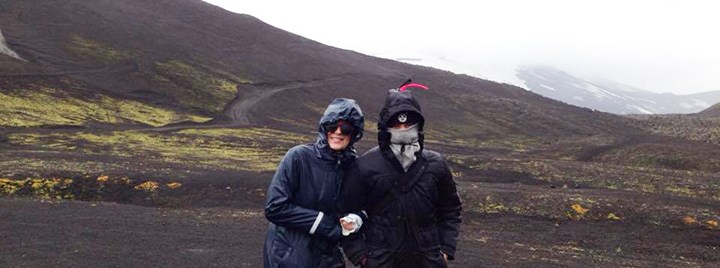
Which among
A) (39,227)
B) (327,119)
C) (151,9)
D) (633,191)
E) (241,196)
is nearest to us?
(327,119)

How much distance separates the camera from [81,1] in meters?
105

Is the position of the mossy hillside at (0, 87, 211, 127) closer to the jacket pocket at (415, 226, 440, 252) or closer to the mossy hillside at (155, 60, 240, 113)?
the mossy hillside at (155, 60, 240, 113)

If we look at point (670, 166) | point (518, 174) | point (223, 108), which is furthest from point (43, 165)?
point (670, 166)

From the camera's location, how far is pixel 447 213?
7074mm

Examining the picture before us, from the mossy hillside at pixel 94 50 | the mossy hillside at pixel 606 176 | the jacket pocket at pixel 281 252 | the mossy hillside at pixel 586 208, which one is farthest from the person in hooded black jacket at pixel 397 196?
the mossy hillside at pixel 94 50

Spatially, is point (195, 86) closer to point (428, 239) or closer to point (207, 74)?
point (207, 74)

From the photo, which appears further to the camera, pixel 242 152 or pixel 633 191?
pixel 242 152

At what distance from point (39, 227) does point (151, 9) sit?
107085 millimetres

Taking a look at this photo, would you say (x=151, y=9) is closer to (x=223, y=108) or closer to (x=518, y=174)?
(x=223, y=108)

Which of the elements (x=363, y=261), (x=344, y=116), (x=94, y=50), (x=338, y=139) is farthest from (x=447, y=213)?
(x=94, y=50)

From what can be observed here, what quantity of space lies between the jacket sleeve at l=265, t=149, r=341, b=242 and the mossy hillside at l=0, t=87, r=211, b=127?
47718mm

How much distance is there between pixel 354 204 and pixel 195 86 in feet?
258

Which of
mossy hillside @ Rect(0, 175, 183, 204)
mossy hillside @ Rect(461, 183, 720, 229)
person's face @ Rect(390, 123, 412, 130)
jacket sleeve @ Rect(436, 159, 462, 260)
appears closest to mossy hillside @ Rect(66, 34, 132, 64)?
mossy hillside @ Rect(0, 175, 183, 204)

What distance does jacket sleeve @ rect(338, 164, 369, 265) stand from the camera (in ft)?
21.2
